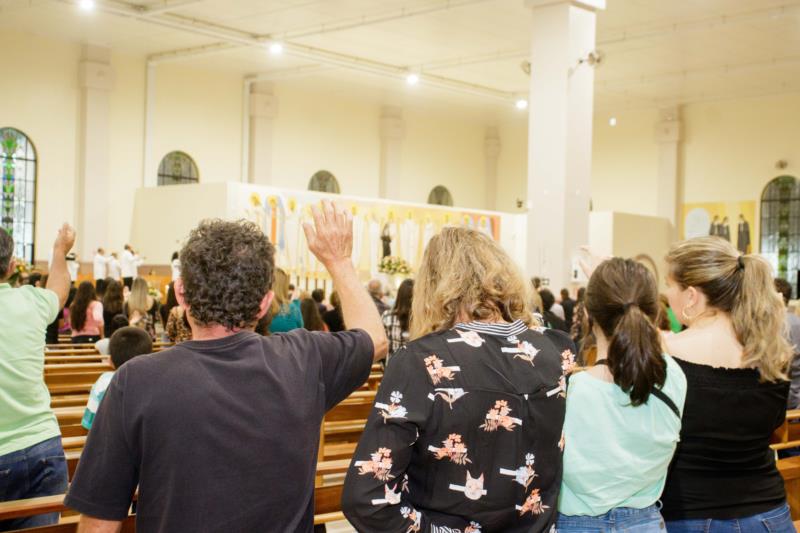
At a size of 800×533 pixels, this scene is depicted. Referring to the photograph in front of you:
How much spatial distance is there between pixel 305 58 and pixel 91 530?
21.6 meters

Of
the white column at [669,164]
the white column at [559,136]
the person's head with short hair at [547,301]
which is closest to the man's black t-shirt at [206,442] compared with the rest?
the person's head with short hair at [547,301]

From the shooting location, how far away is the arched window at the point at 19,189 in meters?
21.7

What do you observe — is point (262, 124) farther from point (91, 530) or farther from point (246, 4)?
point (91, 530)

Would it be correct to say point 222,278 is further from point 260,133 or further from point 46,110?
point 260,133

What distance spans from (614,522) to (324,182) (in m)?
25.7

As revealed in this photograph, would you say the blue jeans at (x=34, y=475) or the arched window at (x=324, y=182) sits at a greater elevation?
the arched window at (x=324, y=182)

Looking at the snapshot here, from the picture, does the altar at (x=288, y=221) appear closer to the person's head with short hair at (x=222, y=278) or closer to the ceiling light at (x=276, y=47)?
the ceiling light at (x=276, y=47)

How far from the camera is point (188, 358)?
2.01 meters

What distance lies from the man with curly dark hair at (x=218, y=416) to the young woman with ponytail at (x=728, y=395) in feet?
3.60

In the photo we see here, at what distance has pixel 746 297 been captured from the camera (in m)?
2.80

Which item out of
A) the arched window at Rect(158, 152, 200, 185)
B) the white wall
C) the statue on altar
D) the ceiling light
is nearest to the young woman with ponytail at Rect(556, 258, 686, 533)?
the ceiling light

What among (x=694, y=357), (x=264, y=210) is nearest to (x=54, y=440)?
(x=694, y=357)

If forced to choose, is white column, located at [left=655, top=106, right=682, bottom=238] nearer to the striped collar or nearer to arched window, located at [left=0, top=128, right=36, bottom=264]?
arched window, located at [left=0, top=128, right=36, bottom=264]

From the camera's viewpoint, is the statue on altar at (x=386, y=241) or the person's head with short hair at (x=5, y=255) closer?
the person's head with short hair at (x=5, y=255)
